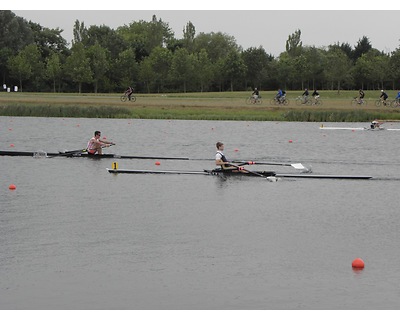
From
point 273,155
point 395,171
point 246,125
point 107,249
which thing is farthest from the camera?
point 246,125

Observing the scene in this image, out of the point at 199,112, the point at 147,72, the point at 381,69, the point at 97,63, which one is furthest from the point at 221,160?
the point at 381,69

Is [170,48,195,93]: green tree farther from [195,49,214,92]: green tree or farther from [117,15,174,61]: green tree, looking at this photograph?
[117,15,174,61]: green tree

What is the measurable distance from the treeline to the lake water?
77.0m

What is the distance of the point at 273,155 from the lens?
38.0 meters

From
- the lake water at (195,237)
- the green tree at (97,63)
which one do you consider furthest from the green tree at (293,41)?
the lake water at (195,237)

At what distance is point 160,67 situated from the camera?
11794 cm

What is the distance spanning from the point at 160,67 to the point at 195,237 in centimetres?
10055

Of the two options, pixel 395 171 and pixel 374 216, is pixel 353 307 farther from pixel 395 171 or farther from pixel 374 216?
pixel 395 171

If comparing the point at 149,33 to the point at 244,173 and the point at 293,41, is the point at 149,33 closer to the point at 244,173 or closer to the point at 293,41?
the point at 293,41

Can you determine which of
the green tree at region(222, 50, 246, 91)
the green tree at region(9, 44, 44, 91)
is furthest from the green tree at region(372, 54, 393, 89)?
the green tree at region(9, 44, 44, 91)

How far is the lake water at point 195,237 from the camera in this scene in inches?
554

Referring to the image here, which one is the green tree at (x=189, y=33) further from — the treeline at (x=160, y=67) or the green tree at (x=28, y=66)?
the green tree at (x=28, y=66)

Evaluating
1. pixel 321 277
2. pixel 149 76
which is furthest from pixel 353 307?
pixel 149 76

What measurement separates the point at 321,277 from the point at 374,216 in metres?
7.38
